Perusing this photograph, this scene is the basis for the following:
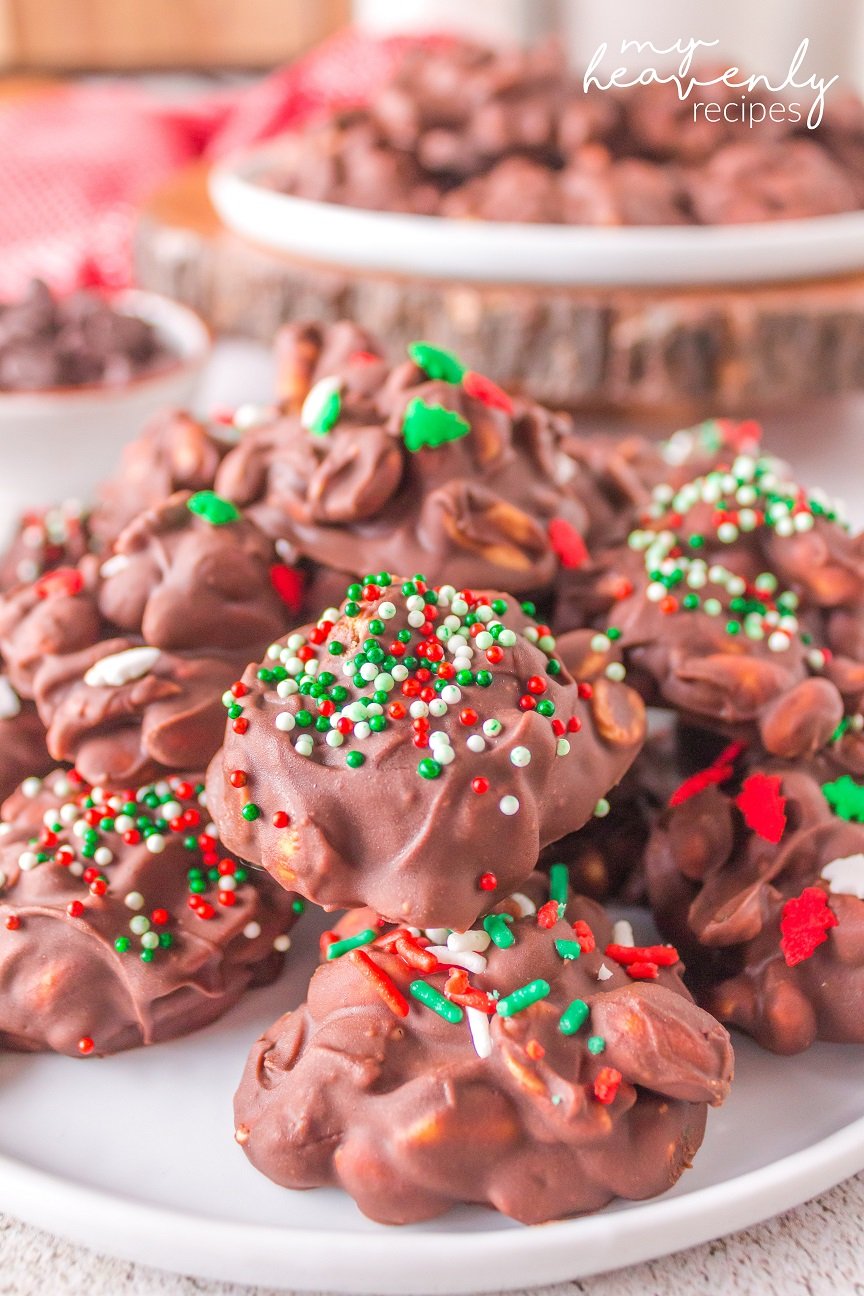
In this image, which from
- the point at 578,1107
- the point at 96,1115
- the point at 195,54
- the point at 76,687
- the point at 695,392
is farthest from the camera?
the point at 195,54

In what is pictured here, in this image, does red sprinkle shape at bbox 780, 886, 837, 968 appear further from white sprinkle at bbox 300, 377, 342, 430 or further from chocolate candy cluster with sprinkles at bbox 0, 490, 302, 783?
white sprinkle at bbox 300, 377, 342, 430

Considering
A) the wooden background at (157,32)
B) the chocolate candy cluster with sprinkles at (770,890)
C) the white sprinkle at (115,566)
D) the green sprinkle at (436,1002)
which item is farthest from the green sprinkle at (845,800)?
the wooden background at (157,32)

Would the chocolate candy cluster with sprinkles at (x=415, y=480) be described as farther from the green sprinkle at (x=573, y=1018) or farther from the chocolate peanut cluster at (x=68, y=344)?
the chocolate peanut cluster at (x=68, y=344)

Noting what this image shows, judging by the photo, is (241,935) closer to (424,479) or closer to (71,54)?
(424,479)

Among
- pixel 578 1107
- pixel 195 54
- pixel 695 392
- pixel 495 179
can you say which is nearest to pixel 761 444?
pixel 695 392

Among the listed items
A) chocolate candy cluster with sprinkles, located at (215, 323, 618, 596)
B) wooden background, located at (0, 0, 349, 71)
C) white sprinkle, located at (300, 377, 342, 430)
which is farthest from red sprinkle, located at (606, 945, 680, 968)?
wooden background, located at (0, 0, 349, 71)

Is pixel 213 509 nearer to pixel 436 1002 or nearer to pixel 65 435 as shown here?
pixel 436 1002
